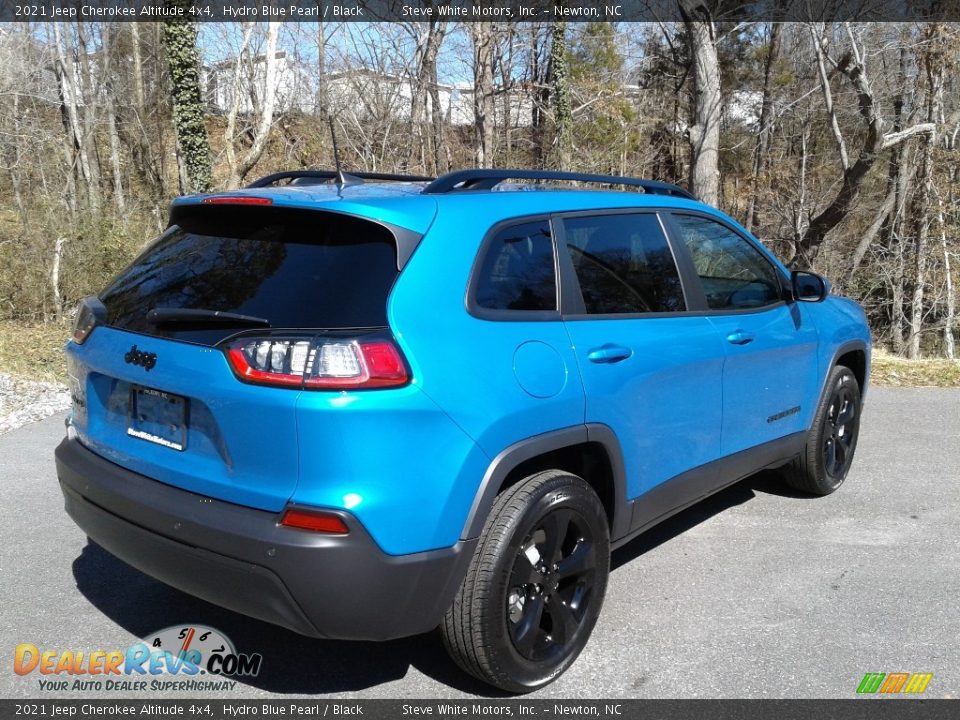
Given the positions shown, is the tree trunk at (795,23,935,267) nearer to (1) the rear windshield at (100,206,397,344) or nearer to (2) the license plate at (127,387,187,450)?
(1) the rear windshield at (100,206,397,344)

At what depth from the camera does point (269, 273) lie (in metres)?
2.84

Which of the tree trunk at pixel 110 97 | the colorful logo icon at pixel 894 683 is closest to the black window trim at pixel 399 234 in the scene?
the colorful logo icon at pixel 894 683

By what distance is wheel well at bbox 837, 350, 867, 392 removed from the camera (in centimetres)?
551

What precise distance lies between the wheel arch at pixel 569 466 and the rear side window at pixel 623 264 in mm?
528

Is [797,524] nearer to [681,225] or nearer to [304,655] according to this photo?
[681,225]

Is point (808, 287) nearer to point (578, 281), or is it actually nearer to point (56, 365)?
point (578, 281)

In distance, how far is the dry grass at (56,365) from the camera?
838 cm

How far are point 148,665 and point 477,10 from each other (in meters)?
16.8

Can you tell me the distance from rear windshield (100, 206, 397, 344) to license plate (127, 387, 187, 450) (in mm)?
213

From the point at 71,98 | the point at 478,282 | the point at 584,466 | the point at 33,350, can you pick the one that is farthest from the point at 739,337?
the point at 71,98

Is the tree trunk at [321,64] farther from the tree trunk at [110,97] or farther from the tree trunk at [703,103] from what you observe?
the tree trunk at [703,103]

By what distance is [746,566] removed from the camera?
4.27 metres

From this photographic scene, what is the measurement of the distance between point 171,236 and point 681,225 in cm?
228

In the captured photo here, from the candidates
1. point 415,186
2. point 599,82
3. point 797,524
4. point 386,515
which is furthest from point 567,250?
point 599,82
